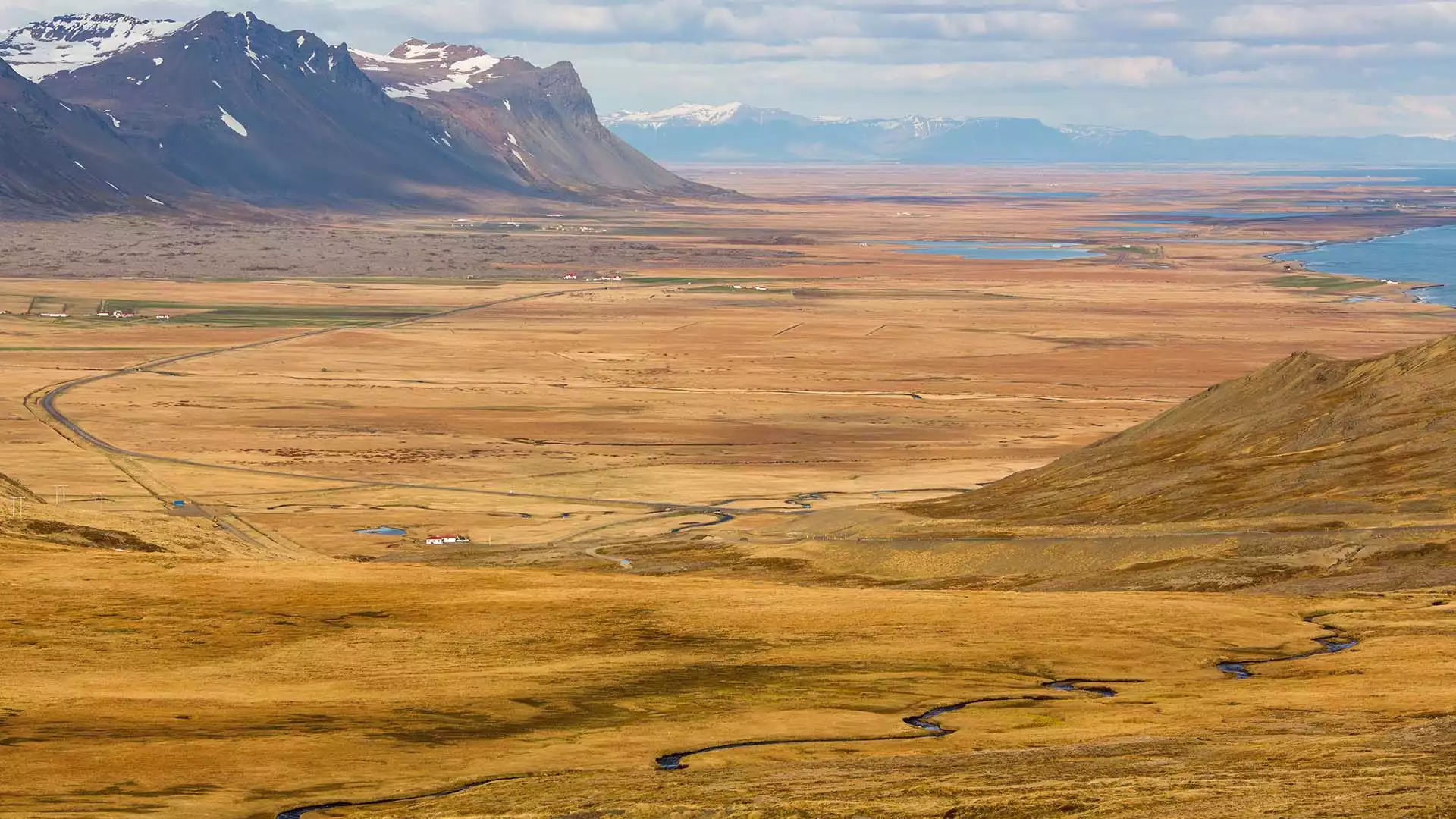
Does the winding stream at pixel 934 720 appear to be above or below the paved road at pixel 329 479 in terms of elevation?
above

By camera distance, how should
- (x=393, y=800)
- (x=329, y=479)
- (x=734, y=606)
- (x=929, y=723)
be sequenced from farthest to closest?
(x=329, y=479) → (x=734, y=606) → (x=929, y=723) → (x=393, y=800)

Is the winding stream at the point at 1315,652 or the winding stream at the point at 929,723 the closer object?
the winding stream at the point at 929,723

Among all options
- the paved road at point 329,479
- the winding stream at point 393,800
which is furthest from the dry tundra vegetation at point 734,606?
the paved road at point 329,479

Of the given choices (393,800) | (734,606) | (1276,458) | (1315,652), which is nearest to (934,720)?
(393,800)

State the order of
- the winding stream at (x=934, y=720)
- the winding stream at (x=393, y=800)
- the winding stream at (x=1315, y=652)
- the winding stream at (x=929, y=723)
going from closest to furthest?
the winding stream at (x=393, y=800), the winding stream at (x=934, y=720), the winding stream at (x=929, y=723), the winding stream at (x=1315, y=652)

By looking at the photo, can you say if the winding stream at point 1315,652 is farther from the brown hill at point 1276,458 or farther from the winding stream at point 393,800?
the winding stream at point 393,800

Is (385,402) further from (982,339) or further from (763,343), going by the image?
(982,339)

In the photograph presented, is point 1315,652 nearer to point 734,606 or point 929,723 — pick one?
point 929,723

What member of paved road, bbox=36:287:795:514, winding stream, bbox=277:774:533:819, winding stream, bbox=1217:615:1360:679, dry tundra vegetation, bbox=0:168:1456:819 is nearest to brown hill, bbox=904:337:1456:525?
dry tundra vegetation, bbox=0:168:1456:819
